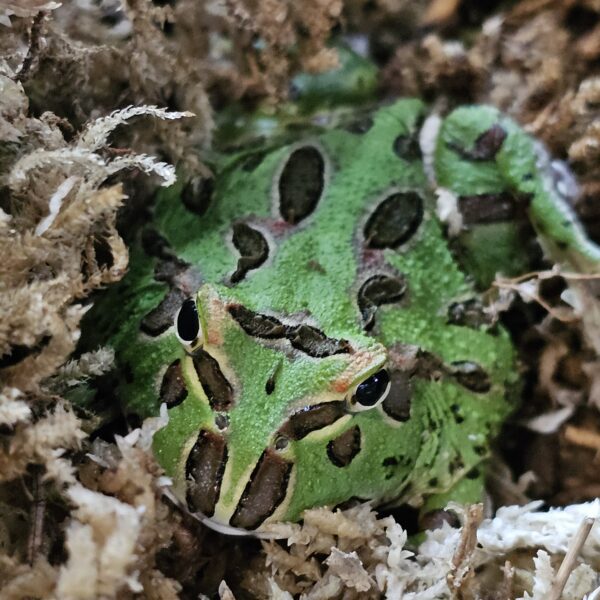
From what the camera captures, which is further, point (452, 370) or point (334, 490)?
point (452, 370)

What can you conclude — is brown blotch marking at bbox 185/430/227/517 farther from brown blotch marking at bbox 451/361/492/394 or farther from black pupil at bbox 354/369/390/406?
brown blotch marking at bbox 451/361/492/394

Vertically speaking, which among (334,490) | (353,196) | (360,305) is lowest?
(334,490)

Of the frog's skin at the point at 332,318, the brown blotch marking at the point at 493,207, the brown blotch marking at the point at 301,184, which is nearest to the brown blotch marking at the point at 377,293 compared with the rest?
the frog's skin at the point at 332,318

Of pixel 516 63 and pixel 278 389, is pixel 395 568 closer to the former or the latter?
pixel 278 389

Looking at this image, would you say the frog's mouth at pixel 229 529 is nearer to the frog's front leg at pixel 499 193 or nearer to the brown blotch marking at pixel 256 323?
the brown blotch marking at pixel 256 323

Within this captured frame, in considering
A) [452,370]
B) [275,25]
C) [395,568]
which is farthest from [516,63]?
[395,568]

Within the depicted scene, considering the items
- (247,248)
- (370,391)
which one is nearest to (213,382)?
(370,391)

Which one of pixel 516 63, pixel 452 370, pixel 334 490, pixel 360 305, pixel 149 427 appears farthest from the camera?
pixel 516 63

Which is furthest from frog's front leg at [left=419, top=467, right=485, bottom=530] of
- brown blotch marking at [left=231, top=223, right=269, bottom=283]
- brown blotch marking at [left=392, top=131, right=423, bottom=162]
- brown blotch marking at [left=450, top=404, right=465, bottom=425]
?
brown blotch marking at [left=392, top=131, right=423, bottom=162]
